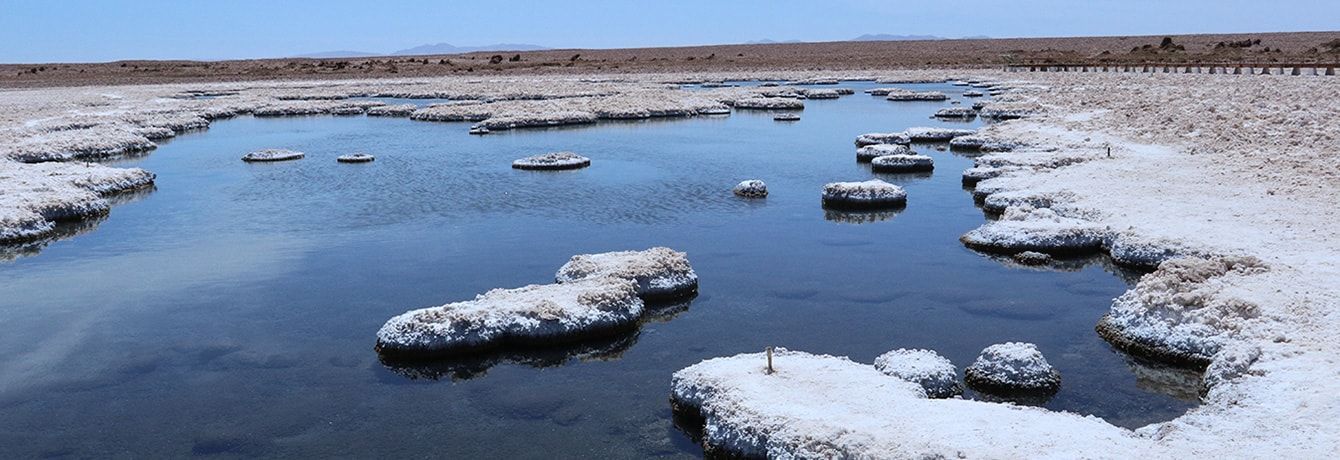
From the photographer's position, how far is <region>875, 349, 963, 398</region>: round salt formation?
956 cm

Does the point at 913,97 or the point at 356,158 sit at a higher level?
the point at 913,97

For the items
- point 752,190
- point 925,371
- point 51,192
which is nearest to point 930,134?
point 752,190

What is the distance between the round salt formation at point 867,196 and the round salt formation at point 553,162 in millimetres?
8431

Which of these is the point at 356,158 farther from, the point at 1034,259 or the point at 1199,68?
the point at 1199,68

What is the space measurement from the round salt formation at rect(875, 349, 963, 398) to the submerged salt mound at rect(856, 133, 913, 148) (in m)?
20.8

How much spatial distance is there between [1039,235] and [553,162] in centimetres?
1418

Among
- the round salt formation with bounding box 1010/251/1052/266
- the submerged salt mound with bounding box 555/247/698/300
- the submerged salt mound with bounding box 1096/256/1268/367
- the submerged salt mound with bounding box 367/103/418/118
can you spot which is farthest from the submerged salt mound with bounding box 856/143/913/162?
the submerged salt mound with bounding box 367/103/418/118

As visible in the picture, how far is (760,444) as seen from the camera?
8.21 meters

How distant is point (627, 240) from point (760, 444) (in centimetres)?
941

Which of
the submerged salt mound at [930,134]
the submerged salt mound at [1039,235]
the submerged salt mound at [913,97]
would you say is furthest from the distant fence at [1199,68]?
the submerged salt mound at [1039,235]

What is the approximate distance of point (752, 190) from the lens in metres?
21.8

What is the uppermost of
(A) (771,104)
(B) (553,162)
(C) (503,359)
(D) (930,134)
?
(A) (771,104)

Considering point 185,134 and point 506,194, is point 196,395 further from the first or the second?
point 185,134

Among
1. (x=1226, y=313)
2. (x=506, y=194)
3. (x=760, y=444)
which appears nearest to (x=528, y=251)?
(x=506, y=194)
